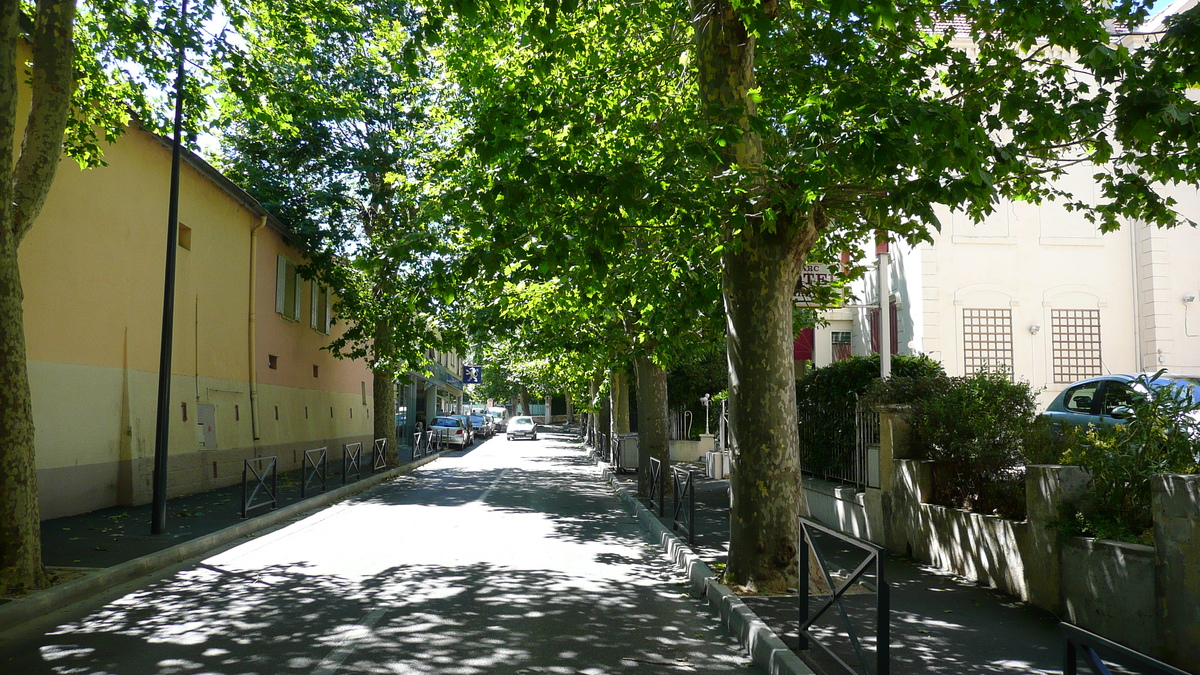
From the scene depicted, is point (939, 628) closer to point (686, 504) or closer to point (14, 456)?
point (686, 504)

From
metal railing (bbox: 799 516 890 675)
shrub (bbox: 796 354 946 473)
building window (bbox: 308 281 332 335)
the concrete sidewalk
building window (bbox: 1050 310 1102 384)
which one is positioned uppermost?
building window (bbox: 308 281 332 335)

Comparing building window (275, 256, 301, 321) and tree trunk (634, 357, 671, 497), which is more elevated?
building window (275, 256, 301, 321)

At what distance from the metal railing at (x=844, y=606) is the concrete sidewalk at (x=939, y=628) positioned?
0.56 feet

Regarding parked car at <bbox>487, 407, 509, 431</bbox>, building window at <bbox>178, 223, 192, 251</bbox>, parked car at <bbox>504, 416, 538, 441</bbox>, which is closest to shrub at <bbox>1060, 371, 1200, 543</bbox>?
building window at <bbox>178, 223, 192, 251</bbox>

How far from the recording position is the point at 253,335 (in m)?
20.2

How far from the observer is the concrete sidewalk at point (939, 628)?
5438 mm

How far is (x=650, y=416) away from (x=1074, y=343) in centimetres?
1160

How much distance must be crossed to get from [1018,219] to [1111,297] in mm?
2967

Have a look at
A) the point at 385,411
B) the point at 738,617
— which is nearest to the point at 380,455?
the point at 385,411

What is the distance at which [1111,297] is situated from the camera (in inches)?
805

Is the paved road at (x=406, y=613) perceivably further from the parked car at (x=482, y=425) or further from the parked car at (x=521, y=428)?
the parked car at (x=482, y=425)

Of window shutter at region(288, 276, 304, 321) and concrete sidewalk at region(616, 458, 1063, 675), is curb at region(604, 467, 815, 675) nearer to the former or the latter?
concrete sidewalk at region(616, 458, 1063, 675)

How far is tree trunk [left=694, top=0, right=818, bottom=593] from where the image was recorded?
760cm

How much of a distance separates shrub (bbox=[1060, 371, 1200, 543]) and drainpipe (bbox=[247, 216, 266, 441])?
18097 mm
